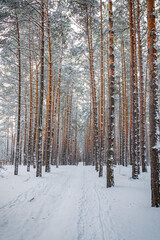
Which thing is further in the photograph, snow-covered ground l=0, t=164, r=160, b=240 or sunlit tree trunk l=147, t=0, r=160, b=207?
sunlit tree trunk l=147, t=0, r=160, b=207

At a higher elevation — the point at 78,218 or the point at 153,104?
the point at 153,104

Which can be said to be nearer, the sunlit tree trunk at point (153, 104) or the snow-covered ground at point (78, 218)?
the snow-covered ground at point (78, 218)

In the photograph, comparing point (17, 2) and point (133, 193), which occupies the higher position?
point (17, 2)

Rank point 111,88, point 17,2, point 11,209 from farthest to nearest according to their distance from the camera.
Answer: point 17,2
point 111,88
point 11,209

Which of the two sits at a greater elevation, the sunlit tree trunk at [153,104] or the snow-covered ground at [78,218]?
the sunlit tree trunk at [153,104]

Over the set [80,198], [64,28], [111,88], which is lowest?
[80,198]

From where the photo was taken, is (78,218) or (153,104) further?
(153,104)

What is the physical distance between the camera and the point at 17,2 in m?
7.40

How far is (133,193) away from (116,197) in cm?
71

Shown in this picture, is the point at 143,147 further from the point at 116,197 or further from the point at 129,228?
the point at 129,228

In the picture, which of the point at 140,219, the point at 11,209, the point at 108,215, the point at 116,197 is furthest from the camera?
the point at 116,197

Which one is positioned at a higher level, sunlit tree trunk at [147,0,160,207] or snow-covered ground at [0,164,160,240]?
sunlit tree trunk at [147,0,160,207]

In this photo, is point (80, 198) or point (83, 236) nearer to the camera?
point (83, 236)

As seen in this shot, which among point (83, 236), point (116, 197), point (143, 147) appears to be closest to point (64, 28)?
point (143, 147)
